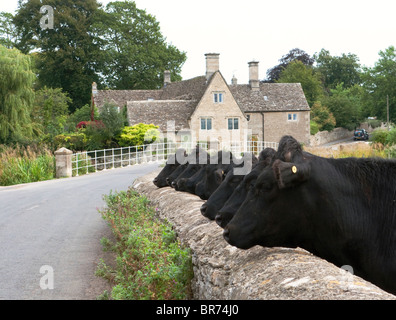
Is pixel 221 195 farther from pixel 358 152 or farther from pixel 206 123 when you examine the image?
pixel 206 123

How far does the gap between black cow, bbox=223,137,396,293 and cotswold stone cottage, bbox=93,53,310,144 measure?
48700mm

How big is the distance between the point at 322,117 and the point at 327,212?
7181 cm

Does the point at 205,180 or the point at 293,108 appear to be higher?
the point at 293,108

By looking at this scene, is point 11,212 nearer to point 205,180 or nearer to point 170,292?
point 205,180

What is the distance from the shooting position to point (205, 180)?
10133 mm

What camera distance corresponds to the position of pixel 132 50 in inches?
2726

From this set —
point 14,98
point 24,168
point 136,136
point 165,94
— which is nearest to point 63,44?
point 165,94

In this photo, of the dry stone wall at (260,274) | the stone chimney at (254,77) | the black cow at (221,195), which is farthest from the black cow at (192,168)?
the stone chimney at (254,77)

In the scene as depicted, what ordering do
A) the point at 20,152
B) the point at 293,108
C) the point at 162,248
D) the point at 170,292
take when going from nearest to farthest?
1. the point at 170,292
2. the point at 162,248
3. the point at 20,152
4. the point at 293,108

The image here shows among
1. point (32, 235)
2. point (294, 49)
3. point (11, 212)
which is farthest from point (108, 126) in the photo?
point (294, 49)

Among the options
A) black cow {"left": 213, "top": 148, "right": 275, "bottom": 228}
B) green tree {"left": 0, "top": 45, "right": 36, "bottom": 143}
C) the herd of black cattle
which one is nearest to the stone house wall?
green tree {"left": 0, "top": 45, "right": 36, "bottom": 143}

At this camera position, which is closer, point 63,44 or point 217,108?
point 217,108

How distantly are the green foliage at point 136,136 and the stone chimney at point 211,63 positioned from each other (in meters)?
16.5

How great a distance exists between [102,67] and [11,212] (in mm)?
56813
